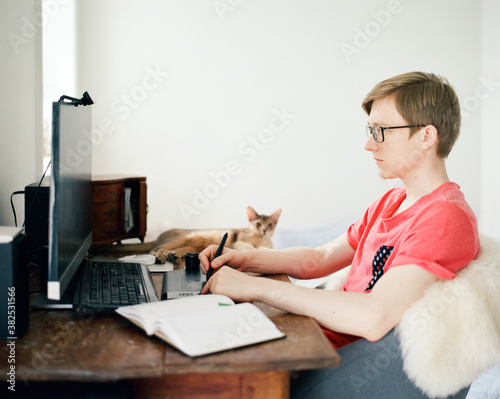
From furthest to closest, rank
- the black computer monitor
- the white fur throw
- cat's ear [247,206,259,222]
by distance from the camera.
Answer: cat's ear [247,206,259,222], the white fur throw, the black computer monitor

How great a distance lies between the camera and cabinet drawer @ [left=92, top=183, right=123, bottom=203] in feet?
6.82

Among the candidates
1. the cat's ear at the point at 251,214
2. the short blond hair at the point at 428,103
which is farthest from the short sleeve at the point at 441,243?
the cat's ear at the point at 251,214

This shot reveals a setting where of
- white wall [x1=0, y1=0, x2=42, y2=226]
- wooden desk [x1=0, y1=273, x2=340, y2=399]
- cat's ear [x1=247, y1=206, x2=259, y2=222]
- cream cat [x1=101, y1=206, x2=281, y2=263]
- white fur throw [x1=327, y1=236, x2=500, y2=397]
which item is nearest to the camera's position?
wooden desk [x1=0, y1=273, x2=340, y2=399]

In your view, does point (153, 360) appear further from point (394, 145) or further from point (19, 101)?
point (19, 101)

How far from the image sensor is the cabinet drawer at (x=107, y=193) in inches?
81.8

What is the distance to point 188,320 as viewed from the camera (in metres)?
0.91

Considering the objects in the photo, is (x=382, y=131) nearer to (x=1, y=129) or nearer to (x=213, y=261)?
(x=213, y=261)

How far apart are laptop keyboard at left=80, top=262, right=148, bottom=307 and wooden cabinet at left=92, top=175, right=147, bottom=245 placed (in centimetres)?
65

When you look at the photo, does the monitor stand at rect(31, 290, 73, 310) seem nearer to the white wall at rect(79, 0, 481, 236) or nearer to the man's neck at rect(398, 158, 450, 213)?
the man's neck at rect(398, 158, 450, 213)

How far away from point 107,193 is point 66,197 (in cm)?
111

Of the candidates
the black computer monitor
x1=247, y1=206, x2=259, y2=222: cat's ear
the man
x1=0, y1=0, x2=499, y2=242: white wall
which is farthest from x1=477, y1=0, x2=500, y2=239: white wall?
the black computer monitor

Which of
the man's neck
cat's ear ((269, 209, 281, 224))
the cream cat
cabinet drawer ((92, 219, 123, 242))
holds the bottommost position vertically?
the cream cat

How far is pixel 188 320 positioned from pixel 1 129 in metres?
1.21

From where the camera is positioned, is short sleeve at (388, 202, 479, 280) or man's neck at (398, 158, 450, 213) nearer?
short sleeve at (388, 202, 479, 280)
